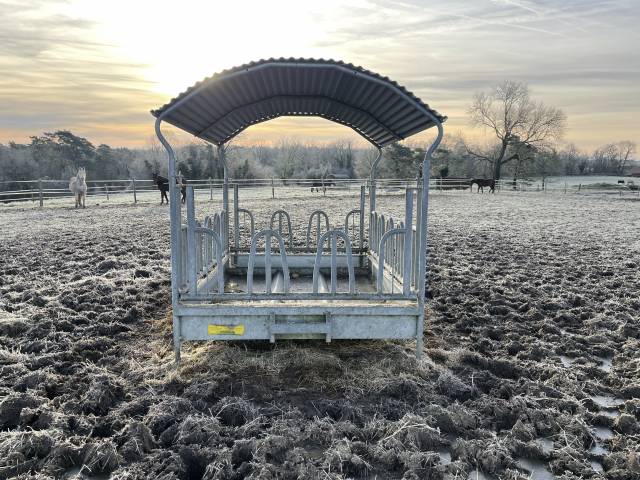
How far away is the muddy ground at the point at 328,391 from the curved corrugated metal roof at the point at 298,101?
2320mm

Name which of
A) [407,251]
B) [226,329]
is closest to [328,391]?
[226,329]

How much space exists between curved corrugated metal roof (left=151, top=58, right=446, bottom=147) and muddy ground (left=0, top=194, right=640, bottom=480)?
7.61 ft

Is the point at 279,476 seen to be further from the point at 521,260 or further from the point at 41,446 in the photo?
the point at 521,260

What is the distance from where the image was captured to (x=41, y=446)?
3139 mm

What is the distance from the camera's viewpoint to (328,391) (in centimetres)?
396

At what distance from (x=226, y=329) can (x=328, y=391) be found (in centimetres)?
106

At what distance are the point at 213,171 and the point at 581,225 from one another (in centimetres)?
4206

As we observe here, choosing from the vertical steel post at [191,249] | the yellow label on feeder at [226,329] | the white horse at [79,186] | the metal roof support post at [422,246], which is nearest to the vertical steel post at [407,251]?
the metal roof support post at [422,246]

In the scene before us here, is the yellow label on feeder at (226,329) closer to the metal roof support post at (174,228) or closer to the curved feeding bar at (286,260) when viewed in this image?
the curved feeding bar at (286,260)

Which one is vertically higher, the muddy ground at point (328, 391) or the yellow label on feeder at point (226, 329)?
the yellow label on feeder at point (226, 329)

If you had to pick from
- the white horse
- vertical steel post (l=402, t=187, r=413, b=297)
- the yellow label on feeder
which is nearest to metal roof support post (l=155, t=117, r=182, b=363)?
the yellow label on feeder

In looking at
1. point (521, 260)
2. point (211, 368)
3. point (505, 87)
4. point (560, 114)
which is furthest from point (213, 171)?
point (211, 368)

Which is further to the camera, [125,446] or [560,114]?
[560,114]

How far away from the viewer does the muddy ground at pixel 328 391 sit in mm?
3021
